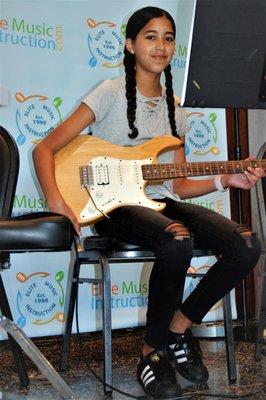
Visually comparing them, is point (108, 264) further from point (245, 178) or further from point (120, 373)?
point (245, 178)

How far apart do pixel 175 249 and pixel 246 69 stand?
0.70 m

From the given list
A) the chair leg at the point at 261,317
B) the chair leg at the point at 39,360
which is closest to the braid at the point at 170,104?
the chair leg at the point at 261,317

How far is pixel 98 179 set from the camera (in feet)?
5.78

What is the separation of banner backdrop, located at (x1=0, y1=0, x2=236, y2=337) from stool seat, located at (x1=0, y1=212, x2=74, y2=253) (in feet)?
3.68

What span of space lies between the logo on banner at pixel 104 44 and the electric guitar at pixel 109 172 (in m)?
0.79

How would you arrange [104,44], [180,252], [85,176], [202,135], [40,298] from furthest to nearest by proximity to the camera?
[202,135], [104,44], [40,298], [85,176], [180,252]

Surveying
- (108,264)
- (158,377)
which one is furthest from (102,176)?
(158,377)

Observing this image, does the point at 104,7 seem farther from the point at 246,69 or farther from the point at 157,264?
the point at 157,264

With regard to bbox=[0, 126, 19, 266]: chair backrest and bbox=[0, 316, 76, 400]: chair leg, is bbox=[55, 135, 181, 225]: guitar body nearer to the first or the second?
bbox=[0, 126, 19, 266]: chair backrest

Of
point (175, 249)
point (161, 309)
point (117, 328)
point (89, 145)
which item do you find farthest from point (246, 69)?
point (117, 328)

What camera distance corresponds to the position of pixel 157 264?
1.57m

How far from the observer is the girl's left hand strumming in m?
1.83

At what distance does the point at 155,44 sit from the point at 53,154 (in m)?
0.51

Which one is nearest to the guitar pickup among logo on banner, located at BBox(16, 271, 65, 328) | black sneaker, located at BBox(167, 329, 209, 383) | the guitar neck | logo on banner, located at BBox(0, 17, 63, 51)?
the guitar neck
